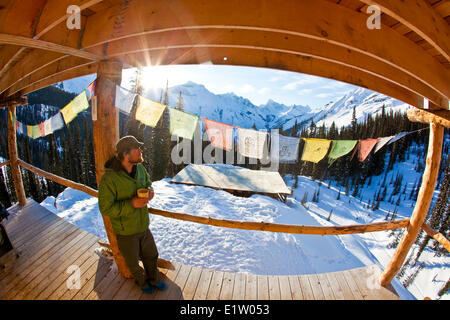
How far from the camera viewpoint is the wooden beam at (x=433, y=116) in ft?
8.41

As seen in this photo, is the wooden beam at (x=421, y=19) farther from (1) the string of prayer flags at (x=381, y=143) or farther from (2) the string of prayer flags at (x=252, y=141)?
(1) the string of prayer flags at (x=381, y=143)

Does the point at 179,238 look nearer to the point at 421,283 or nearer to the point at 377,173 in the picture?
the point at 421,283

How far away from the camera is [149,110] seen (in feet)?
13.6

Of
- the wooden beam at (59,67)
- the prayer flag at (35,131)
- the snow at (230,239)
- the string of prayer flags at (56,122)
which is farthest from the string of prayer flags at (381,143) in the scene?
the prayer flag at (35,131)

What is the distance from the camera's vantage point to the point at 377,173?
2341 inches

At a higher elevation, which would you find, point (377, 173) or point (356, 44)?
point (356, 44)

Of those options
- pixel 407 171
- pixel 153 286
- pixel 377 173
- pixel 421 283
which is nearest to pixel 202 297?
pixel 153 286

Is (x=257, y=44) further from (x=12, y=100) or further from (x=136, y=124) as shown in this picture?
(x=136, y=124)

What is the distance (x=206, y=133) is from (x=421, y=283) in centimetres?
4794

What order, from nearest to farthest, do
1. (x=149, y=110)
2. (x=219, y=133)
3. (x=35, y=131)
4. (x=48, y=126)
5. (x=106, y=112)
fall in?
1. (x=106, y=112)
2. (x=149, y=110)
3. (x=219, y=133)
4. (x=48, y=126)
5. (x=35, y=131)

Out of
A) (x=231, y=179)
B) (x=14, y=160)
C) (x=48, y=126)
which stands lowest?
(x=231, y=179)

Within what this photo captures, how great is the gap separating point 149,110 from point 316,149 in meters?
4.43

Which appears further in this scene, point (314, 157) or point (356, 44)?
point (314, 157)

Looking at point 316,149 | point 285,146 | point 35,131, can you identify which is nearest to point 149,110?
point 285,146
